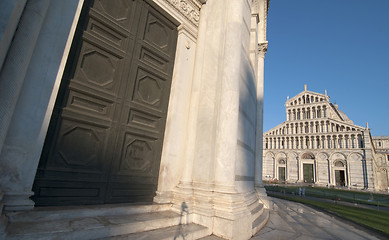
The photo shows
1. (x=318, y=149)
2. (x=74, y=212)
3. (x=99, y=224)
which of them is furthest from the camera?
(x=318, y=149)

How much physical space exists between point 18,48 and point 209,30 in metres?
4.23

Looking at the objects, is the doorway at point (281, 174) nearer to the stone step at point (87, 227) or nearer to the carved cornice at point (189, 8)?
the carved cornice at point (189, 8)

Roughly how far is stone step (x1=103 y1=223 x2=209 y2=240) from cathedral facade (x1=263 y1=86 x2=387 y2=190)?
6240 cm

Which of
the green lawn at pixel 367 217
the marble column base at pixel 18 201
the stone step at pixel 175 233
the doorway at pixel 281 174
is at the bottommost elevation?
the green lawn at pixel 367 217

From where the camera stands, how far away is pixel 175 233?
3096 mm

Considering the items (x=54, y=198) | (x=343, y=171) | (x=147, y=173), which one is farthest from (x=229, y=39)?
(x=343, y=171)

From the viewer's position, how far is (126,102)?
13.1 feet

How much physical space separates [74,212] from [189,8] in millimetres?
5390

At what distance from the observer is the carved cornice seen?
518 cm

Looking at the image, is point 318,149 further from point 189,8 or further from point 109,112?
point 109,112

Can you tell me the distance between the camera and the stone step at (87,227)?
7.08 ft

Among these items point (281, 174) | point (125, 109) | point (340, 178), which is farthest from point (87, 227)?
point (340, 178)

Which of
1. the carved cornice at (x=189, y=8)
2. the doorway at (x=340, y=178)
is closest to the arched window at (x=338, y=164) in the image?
the doorway at (x=340, y=178)

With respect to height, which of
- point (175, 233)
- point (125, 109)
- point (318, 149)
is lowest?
point (175, 233)
